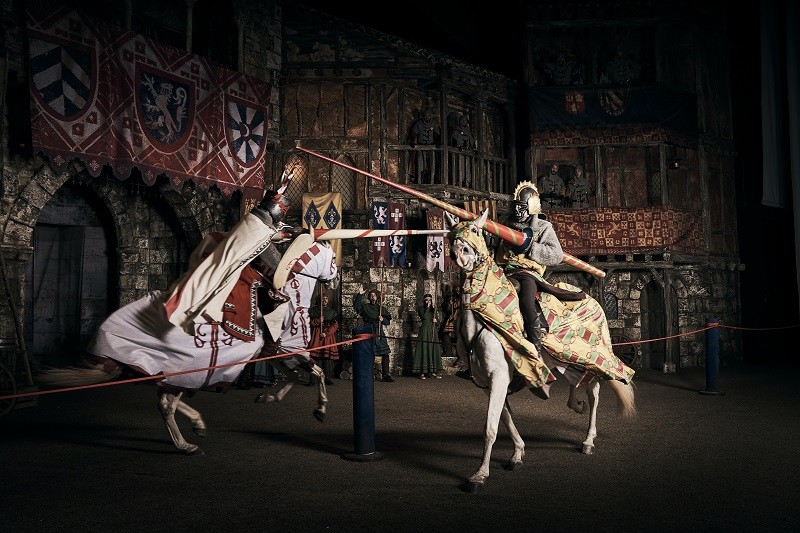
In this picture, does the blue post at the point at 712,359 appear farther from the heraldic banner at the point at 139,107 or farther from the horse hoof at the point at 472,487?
the heraldic banner at the point at 139,107

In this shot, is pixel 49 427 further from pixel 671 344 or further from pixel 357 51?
pixel 671 344

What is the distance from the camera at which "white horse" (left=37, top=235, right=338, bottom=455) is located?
5805mm

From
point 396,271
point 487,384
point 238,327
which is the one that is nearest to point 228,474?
point 238,327

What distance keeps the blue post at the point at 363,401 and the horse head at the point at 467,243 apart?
121 centimetres

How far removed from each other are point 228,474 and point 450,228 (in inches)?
107

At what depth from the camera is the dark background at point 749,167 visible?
19.0 meters

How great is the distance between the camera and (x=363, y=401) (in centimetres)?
611

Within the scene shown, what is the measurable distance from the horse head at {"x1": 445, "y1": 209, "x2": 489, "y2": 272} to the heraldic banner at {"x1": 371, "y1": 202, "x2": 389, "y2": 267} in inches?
349

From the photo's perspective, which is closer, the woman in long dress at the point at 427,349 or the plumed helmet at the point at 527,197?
the plumed helmet at the point at 527,197

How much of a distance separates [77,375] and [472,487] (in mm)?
3372

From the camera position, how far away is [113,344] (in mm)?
5820

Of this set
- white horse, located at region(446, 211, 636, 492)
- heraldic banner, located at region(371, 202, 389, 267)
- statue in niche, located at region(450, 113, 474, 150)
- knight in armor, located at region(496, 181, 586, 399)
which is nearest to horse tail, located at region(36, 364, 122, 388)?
white horse, located at region(446, 211, 636, 492)

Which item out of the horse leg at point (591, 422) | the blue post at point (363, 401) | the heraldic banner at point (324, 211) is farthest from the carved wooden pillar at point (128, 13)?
the horse leg at point (591, 422)

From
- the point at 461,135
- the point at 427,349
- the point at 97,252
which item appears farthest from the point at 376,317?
the point at 97,252
